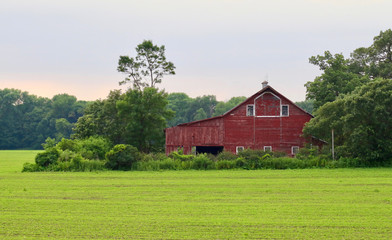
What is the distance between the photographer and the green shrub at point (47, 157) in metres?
38.4

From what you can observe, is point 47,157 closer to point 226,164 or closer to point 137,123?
point 226,164

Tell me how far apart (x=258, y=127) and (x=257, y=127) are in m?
0.10

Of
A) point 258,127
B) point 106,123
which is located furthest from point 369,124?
point 106,123

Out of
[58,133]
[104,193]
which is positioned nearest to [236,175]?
[104,193]

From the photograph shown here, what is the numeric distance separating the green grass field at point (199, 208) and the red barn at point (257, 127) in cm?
1774

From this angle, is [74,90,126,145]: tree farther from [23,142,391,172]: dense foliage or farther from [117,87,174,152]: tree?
[23,142,391,172]: dense foliage

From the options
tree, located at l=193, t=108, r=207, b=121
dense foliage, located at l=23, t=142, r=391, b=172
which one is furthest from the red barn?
tree, located at l=193, t=108, r=207, b=121

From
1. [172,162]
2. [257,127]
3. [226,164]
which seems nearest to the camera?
[226,164]

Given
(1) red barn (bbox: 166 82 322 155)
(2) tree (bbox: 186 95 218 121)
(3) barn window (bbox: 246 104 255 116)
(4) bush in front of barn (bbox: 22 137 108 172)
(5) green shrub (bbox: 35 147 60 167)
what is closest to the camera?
(4) bush in front of barn (bbox: 22 137 108 172)

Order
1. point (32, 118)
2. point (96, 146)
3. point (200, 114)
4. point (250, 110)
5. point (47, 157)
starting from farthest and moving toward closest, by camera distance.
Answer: point (32, 118), point (200, 114), point (96, 146), point (250, 110), point (47, 157)

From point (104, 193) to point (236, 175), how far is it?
11.7m

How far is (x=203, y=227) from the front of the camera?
1452cm

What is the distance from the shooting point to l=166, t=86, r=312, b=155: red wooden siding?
4753 cm

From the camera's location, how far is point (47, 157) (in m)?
38.5
